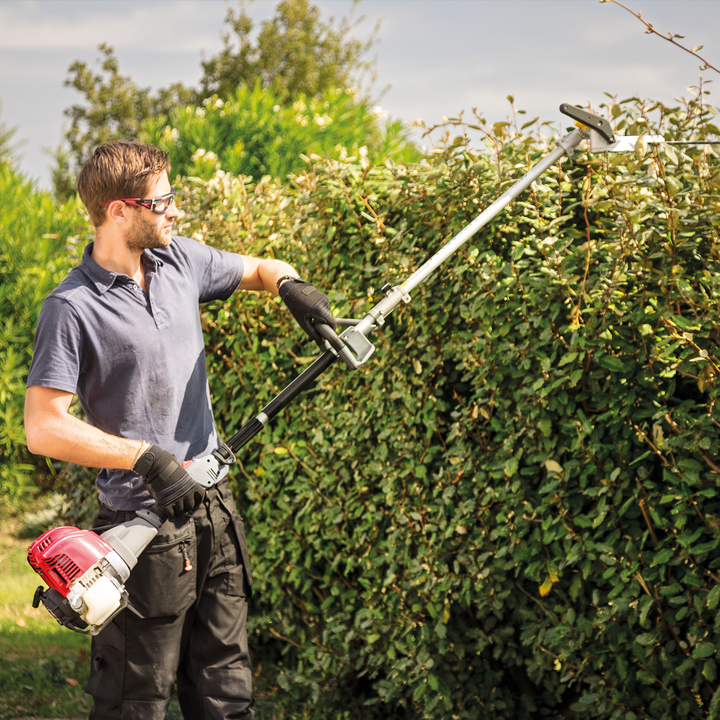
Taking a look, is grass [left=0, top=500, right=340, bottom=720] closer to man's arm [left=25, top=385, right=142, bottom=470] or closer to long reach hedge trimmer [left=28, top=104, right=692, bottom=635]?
long reach hedge trimmer [left=28, top=104, right=692, bottom=635]

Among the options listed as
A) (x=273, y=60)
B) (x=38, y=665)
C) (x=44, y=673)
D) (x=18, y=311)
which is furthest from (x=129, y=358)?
(x=273, y=60)

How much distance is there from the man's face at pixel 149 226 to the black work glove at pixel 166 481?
0.73 metres

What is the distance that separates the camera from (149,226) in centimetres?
254

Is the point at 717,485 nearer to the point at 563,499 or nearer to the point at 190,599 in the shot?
the point at 563,499

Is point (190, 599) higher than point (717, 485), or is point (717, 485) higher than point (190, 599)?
point (717, 485)

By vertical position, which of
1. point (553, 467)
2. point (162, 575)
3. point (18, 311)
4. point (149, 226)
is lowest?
point (18, 311)

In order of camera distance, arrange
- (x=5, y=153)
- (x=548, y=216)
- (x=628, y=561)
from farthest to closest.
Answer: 1. (x=5, y=153)
2. (x=548, y=216)
3. (x=628, y=561)

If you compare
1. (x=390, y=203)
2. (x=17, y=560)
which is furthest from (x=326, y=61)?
(x=390, y=203)

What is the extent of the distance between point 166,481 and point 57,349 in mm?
541

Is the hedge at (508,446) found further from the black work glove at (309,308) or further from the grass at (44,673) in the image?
the black work glove at (309,308)

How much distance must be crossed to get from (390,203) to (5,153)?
8795 mm

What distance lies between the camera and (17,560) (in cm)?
649

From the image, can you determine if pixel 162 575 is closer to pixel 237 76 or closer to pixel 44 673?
pixel 44 673

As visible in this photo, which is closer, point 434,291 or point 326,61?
point 434,291
